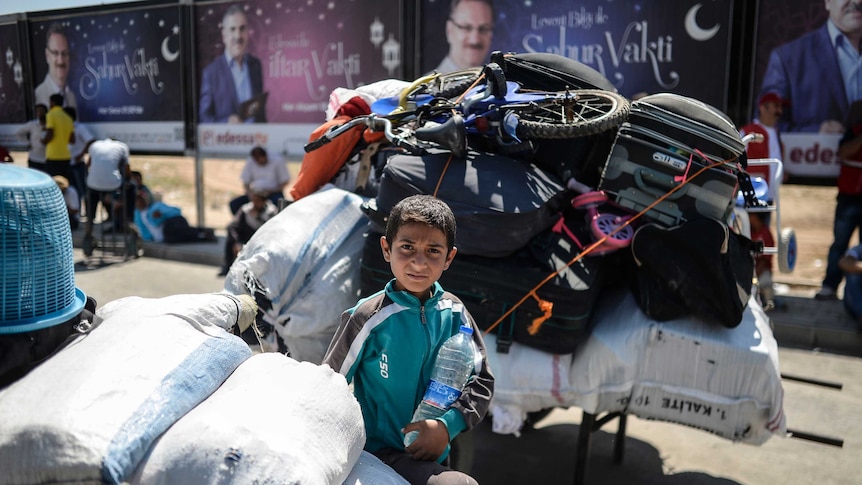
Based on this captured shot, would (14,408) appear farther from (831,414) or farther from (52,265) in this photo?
(831,414)

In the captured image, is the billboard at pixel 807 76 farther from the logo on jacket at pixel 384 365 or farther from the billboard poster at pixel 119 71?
the billboard poster at pixel 119 71

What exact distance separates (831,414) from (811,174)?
3.33 metres

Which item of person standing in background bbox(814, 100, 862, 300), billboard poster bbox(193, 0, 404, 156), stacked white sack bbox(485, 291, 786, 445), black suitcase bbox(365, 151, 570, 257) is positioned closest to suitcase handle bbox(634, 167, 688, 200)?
black suitcase bbox(365, 151, 570, 257)

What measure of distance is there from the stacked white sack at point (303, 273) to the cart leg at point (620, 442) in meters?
1.66

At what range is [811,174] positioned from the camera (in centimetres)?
694

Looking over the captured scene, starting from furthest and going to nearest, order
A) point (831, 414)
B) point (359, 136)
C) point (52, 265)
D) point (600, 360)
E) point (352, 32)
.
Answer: point (352, 32), point (831, 414), point (359, 136), point (600, 360), point (52, 265)

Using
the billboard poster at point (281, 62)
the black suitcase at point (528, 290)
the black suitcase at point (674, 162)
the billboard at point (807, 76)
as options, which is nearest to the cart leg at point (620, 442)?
the black suitcase at point (528, 290)

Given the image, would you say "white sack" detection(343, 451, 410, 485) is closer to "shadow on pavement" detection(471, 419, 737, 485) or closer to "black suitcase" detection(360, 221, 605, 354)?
"black suitcase" detection(360, 221, 605, 354)

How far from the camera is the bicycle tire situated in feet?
12.2

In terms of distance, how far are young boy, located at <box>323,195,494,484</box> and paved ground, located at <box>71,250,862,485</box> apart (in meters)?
1.76

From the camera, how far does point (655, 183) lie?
293 centimetres

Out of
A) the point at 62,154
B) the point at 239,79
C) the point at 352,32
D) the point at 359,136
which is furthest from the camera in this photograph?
the point at 62,154

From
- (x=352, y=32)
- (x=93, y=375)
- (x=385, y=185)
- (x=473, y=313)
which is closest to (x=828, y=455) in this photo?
(x=473, y=313)

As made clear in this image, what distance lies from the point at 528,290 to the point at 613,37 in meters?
5.77
